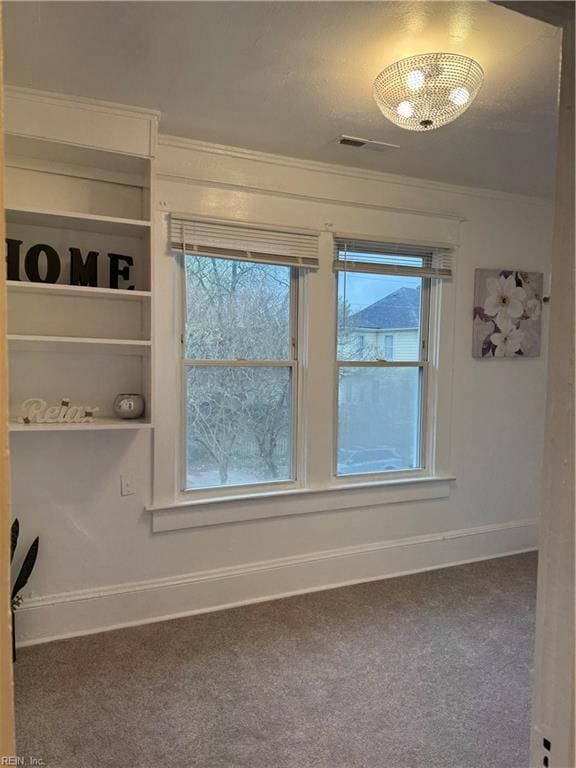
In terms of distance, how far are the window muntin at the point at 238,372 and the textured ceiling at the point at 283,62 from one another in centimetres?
74

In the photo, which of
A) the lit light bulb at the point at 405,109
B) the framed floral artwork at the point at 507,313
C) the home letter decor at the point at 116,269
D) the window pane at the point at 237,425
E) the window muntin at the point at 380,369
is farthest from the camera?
the framed floral artwork at the point at 507,313

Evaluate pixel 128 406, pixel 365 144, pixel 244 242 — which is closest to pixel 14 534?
pixel 128 406

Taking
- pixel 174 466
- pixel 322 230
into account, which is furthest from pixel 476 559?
pixel 322 230

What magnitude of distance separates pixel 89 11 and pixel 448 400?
9.47ft

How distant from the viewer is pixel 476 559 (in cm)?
378

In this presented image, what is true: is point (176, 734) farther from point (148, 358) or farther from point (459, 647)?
point (148, 358)

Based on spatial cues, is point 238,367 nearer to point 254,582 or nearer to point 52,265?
point 52,265

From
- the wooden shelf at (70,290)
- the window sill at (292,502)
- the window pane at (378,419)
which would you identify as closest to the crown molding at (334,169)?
the wooden shelf at (70,290)

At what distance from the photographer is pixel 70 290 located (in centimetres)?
243

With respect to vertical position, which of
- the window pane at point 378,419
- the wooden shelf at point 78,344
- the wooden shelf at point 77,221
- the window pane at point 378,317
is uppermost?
the wooden shelf at point 77,221

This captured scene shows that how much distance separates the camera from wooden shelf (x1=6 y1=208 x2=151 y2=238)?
2.34m

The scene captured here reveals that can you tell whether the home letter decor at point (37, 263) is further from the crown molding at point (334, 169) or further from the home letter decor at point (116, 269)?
the crown molding at point (334, 169)

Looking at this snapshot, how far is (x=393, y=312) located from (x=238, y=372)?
113cm

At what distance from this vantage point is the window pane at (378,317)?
3332 millimetres
